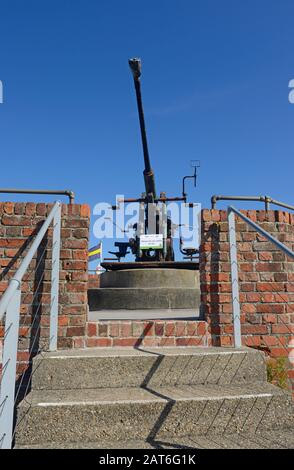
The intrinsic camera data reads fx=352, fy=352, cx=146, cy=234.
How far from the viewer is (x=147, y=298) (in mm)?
6664

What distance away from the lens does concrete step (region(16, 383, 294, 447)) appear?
2.06m

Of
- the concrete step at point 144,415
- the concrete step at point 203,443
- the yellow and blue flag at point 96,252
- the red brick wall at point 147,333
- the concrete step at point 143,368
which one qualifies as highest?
the yellow and blue flag at point 96,252

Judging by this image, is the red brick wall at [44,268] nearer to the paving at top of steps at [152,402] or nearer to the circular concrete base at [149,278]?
the paving at top of steps at [152,402]

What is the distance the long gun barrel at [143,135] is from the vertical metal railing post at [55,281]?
173 inches

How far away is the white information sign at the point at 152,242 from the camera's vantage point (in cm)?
964

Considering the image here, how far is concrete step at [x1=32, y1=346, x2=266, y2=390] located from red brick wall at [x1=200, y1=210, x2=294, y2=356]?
0.54 metres

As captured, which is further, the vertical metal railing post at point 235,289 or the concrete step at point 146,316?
the concrete step at point 146,316

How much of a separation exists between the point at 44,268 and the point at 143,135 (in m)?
6.08

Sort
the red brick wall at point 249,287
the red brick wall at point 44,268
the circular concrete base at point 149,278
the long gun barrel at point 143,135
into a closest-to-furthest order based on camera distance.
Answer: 1. the red brick wall at point 44,268
2. the red brick wall at point 249,287
3. the long gun barrel at point 143,135
4. the circular concrete base at point 149,278

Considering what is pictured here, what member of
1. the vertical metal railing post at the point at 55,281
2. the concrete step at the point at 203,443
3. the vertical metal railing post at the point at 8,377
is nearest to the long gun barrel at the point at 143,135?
the vertical metal railing post at the point at 55,281

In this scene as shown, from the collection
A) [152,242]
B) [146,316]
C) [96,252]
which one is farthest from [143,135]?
[96,252]

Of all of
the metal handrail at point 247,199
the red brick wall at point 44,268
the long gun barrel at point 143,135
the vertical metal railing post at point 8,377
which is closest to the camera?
the vertical metal railing post at point 8,377

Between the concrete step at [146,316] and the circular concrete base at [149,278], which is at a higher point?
the circular concrete base at [149,278]

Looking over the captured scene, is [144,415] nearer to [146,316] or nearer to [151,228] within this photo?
[146,316]
